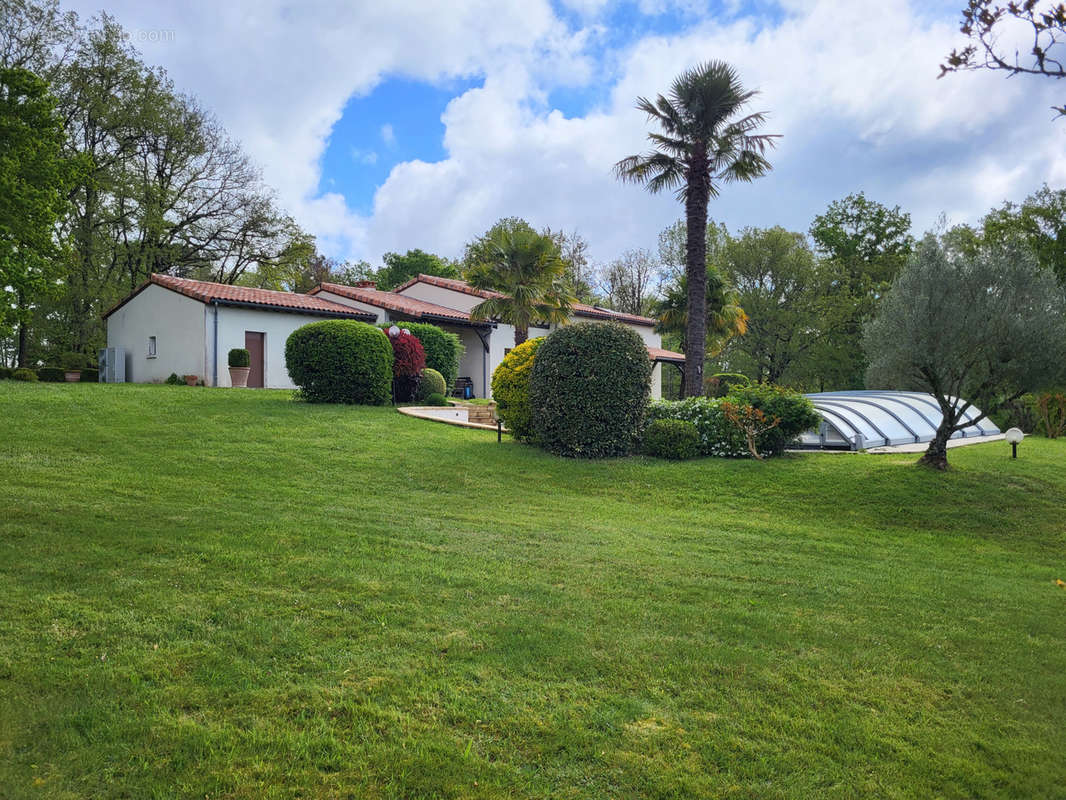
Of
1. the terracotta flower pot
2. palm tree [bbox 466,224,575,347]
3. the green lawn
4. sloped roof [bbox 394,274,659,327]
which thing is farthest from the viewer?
sloped roof [bbox 394,274,659,327]

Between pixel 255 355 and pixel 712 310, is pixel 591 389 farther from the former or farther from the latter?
pixel 255 355

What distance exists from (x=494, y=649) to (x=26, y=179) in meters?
→ 15.5

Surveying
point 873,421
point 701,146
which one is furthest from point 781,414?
point 701,146

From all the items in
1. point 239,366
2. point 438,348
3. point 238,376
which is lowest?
point 238,376

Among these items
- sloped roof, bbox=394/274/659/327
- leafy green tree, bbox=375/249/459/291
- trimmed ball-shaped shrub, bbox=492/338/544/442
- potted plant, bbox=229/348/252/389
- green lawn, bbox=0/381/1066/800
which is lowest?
green lawn, bbox=0/381/1066/800

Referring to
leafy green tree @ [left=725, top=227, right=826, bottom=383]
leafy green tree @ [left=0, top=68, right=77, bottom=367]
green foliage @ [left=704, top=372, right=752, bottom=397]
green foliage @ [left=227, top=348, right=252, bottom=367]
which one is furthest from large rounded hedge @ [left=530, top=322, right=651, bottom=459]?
leafy green tree @ [left=725, top=227, right=826, bottom=383]

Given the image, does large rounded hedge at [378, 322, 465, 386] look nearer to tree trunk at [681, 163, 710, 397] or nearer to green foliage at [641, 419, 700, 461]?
tree trunk at [681, 163, 710, 397]

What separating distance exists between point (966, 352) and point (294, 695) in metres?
12.0

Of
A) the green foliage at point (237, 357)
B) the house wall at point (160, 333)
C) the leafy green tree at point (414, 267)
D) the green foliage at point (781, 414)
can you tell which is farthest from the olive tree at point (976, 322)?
the leafy green tree at point (414, 267)

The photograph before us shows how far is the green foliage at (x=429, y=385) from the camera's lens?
68.5ft

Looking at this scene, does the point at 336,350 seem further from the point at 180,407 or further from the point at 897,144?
the point at 897,144

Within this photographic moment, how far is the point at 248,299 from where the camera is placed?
2361cm

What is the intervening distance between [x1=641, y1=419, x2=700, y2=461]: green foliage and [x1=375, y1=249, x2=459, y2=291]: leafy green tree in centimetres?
3541

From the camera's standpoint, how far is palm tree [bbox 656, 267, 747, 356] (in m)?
26.2
